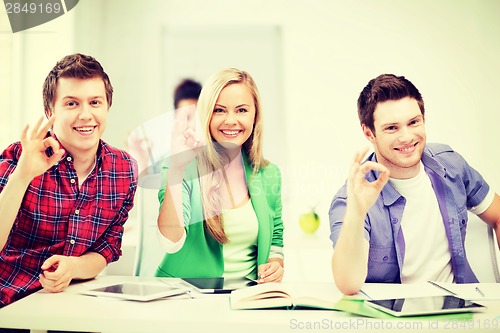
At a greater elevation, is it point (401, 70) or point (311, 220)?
point (401, 70)

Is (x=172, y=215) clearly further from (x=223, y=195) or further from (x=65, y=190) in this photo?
(x=65, y=190)

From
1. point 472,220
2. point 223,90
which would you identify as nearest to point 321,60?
point 223,90

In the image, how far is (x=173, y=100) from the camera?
1.74m

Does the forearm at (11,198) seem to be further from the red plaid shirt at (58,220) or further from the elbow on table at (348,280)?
the elbow on table at (348,280)

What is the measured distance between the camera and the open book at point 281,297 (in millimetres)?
1194

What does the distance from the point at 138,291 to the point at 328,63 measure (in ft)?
3.16

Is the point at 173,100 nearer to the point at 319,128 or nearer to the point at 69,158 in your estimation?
the point at 69,158

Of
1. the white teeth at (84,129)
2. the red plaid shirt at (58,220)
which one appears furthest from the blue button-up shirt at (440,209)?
the white teeth at (84,129)

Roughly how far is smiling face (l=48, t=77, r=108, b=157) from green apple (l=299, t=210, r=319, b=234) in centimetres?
75

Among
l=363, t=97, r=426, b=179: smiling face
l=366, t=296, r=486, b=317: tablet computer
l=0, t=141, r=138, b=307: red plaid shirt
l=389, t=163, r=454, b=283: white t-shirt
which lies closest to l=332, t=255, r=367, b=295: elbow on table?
l=366, t=296, r=486, b=317: tablet computer

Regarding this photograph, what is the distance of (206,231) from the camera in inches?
64.4

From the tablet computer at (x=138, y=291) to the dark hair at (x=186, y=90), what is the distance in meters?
0.66

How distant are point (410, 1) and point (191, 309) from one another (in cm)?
124

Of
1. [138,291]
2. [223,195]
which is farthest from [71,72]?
[138,291]
